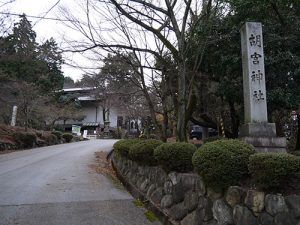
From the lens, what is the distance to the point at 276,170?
13.7ft

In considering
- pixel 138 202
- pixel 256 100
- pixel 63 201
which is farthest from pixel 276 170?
pixel 63 201

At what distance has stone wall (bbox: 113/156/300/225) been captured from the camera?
4.07m

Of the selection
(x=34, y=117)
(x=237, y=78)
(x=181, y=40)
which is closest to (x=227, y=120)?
(x=237, y=78)

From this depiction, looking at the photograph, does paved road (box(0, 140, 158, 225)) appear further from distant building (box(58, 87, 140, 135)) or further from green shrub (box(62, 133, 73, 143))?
distant building (box(58, 87, 140, 135))

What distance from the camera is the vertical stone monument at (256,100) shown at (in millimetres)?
→ 7730

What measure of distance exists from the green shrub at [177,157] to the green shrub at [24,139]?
21690 mm

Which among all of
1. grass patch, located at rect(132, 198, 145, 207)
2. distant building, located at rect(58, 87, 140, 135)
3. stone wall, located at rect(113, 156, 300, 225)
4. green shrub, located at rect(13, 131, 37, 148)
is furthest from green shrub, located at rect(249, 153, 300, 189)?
distant building, located at rect(58, 87, 140, 135)

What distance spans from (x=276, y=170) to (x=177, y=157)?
2786 millimetres

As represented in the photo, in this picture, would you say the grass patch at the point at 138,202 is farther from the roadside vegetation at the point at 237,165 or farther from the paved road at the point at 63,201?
the roadside vegetation at the point at 237,165

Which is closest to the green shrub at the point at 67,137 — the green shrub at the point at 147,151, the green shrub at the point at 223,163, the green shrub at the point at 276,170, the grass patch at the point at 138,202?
the green shrub at the point at 147,151

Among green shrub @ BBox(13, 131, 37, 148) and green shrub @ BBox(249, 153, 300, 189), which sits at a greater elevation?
green shrub @ BBox(13, 131, 37, 148)

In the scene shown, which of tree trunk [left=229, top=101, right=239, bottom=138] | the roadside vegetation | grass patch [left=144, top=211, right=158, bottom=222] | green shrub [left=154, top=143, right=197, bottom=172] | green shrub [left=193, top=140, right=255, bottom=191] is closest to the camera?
the roadside vegetation

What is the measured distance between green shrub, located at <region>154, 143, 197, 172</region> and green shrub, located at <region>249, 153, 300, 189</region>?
2393 millimetres

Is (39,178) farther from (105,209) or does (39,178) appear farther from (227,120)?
(227,120)
